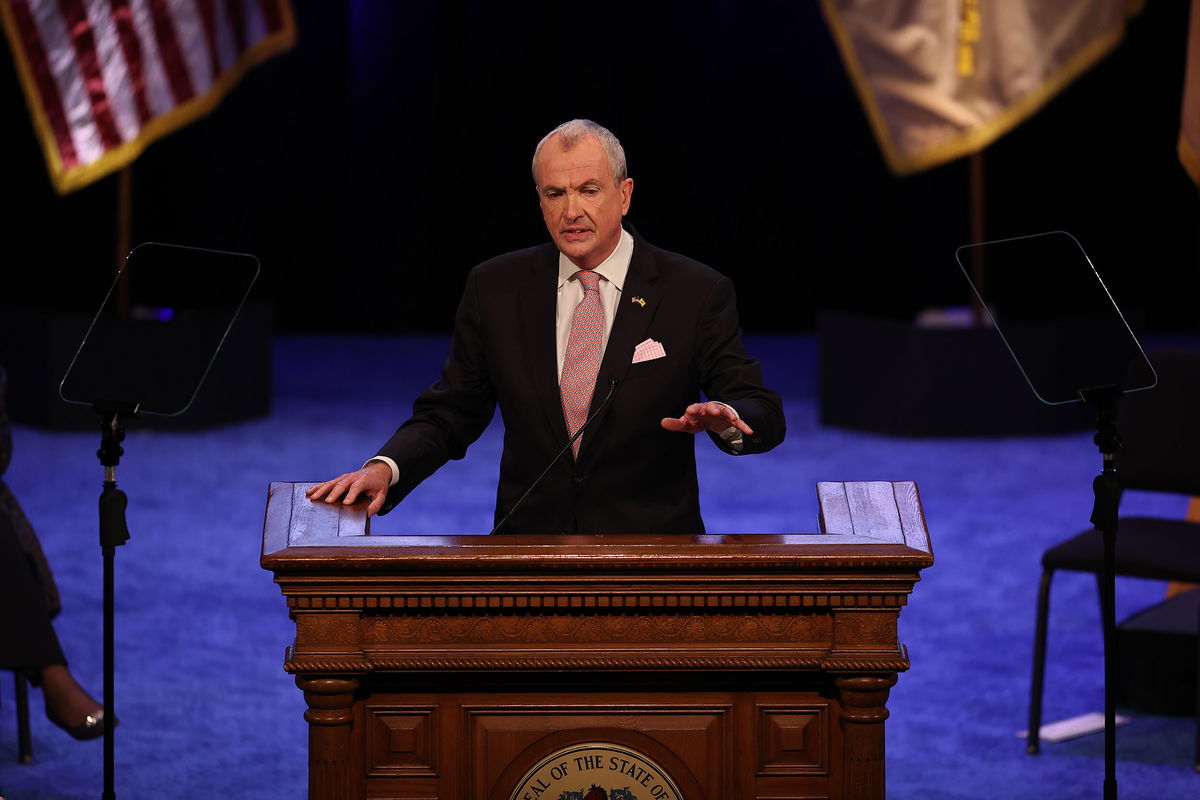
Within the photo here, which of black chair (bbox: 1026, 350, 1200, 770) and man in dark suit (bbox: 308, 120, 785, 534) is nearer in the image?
man in dark suit (bbox: 308, 120, 785, 534)

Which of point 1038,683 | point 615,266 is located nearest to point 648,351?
point 615,266

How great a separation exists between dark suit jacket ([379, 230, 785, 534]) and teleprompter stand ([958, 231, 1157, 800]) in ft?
1.40

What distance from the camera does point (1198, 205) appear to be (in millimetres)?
9945

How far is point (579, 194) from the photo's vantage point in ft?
8.86

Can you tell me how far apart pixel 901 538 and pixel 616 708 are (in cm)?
41

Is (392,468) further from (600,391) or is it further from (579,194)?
(579,194)

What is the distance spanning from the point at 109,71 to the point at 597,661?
616 centimetres

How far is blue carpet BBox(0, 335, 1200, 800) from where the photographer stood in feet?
12.8

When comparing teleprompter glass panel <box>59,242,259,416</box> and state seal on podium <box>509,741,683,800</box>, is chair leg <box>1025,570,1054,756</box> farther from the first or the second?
state seal on podium <box>509,741,683,800</box>

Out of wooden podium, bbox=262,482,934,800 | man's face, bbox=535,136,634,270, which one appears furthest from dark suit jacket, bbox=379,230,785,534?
wooden podium, bbox=262,482,934,800

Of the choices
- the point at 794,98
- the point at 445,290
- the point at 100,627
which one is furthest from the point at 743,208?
the point at 100,627

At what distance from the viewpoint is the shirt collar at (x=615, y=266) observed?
2840mm

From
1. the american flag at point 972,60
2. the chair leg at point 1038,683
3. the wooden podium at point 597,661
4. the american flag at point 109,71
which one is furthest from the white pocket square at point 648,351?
the american flag at point 109,71

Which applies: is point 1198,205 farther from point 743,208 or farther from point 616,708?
point 616,708
